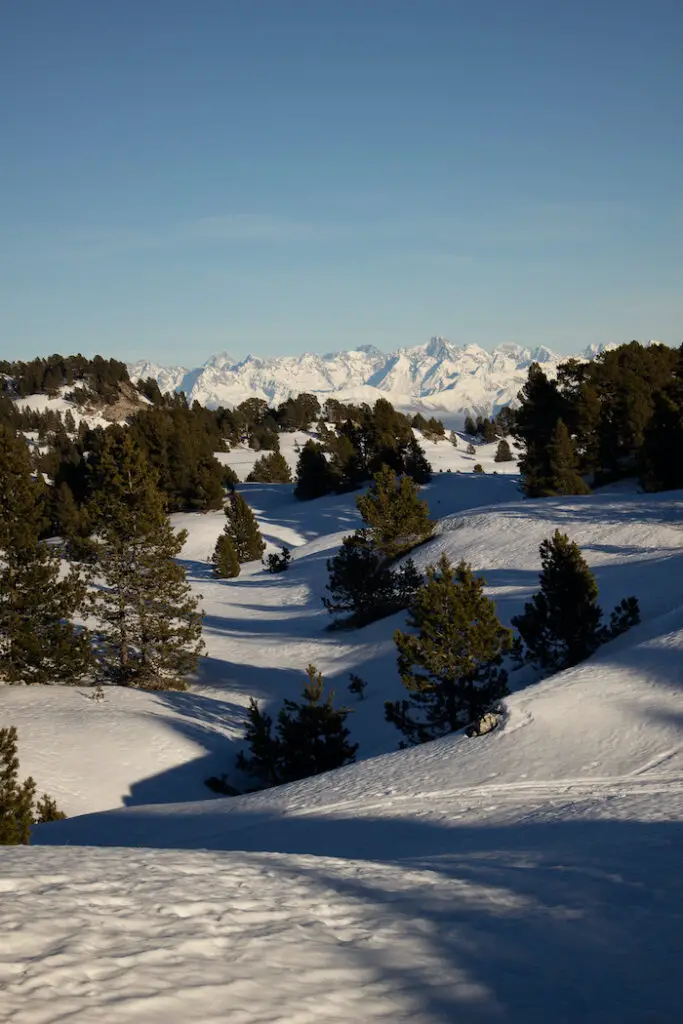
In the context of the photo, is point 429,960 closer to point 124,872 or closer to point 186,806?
point 124,872

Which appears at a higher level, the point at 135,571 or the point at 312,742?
the point at 135,571

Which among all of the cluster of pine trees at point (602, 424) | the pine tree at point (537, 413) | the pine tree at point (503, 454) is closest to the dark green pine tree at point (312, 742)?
the cluster of pine trees at point (602, 424)

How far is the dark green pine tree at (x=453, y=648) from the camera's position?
1805 cm

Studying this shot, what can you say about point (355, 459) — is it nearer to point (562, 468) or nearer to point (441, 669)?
point (562, 468)

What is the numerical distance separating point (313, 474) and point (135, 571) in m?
36.8

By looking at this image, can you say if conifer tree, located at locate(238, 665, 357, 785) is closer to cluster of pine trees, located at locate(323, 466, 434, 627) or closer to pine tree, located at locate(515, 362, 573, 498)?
cluster of pine trees, located at locate(323, 466, 434, 627)

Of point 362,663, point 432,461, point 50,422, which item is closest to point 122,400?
point 50,422

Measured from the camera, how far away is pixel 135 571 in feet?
81.3

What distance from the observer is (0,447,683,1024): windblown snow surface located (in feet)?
15.8

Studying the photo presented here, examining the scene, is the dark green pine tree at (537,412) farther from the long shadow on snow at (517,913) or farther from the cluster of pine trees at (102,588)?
the long shadow on snow at (517,913)

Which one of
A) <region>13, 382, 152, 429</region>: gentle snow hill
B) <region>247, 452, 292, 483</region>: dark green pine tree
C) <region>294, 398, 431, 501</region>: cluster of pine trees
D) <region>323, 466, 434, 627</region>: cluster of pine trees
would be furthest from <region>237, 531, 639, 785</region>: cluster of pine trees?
<region>13, 382, 152, 429</region>: gentle snow hill

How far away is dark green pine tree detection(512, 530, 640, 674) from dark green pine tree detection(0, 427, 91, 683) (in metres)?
13.5

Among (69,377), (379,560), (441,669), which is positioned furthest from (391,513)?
(69,377)

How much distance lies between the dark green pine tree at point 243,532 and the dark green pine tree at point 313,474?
14.3 m
